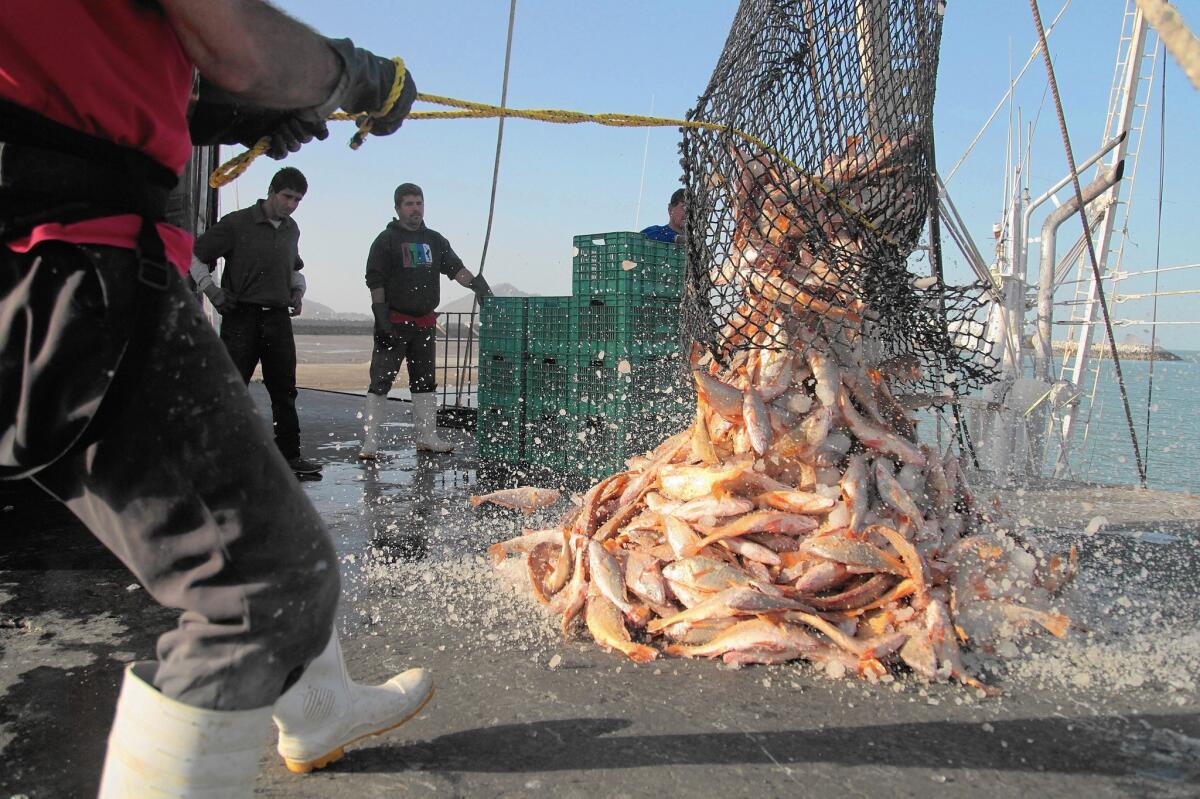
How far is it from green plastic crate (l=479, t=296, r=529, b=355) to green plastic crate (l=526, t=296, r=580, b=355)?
0.28ft

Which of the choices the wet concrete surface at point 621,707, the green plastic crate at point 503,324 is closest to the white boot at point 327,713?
the wet concrete surface at point 621,707

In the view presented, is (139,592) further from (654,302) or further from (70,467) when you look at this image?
(654,302)

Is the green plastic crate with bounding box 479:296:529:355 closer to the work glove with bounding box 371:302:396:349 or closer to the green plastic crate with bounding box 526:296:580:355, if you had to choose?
the green plastic crate with bounding box 526:296:580:355

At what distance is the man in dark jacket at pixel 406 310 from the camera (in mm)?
7434

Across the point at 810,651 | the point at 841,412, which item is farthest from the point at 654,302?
the point at 810,651

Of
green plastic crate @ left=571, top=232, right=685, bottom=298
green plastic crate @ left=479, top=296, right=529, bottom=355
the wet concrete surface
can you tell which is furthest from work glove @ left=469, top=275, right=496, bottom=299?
the wet concrete surface

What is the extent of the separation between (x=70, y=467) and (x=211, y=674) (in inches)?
17.4

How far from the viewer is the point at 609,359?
21.0ft

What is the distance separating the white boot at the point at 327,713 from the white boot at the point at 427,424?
5.47m

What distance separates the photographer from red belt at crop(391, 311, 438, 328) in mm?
7488

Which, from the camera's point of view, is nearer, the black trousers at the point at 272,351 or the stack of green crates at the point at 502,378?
the black trousers at the point at 272,351

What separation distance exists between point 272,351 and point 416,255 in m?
1.59

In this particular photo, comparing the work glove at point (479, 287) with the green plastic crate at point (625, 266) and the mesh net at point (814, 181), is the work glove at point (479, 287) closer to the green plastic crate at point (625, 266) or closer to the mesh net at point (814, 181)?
the green plastic crate at point (625, 266)

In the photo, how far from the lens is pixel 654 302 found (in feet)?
20.9
